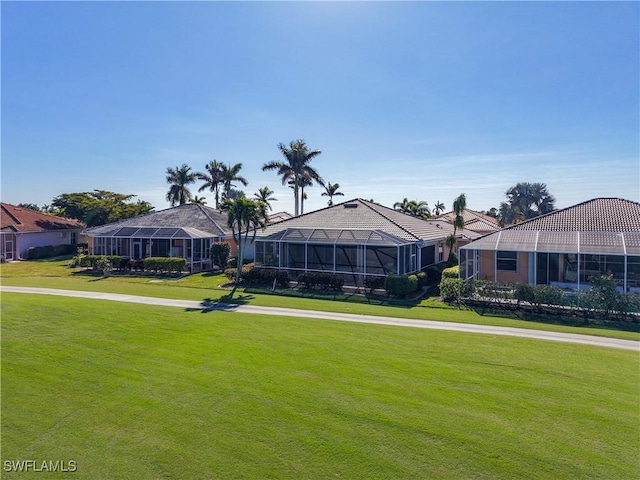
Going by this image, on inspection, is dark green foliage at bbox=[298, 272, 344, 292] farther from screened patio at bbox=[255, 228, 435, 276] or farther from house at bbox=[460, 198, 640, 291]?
house at bbox=[460, 198, 640, 291]

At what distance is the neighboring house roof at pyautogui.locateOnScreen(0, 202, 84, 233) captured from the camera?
38312 mm

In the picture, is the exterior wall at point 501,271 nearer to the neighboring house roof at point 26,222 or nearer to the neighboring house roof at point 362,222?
the neighboring house roof at point 362,222

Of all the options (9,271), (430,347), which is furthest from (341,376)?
(9,271)

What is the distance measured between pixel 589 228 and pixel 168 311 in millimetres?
21680

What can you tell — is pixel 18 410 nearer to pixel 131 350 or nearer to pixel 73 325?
pixel 131 350

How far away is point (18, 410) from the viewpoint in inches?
304

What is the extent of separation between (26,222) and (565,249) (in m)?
47.0

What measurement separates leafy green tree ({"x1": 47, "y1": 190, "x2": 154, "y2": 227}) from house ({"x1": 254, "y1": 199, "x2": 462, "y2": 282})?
25.7m

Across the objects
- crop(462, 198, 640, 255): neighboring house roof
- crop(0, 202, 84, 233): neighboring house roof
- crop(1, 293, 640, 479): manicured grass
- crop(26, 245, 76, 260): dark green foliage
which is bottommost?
crop(1, 293, 640, 479): manicured grass

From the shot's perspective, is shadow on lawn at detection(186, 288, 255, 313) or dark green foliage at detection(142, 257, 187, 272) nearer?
shadow on lawn at detection(186, 288, 255, 313)

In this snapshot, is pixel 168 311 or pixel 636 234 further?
pixel 636 234

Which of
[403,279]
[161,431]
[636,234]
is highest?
[636,234]

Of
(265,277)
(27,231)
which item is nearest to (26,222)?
(27,231)

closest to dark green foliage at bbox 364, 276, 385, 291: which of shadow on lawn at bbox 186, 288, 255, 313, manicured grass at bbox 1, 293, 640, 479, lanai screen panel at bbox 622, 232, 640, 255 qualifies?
shadow on lawn at bbox 186, 288, 255, 313
